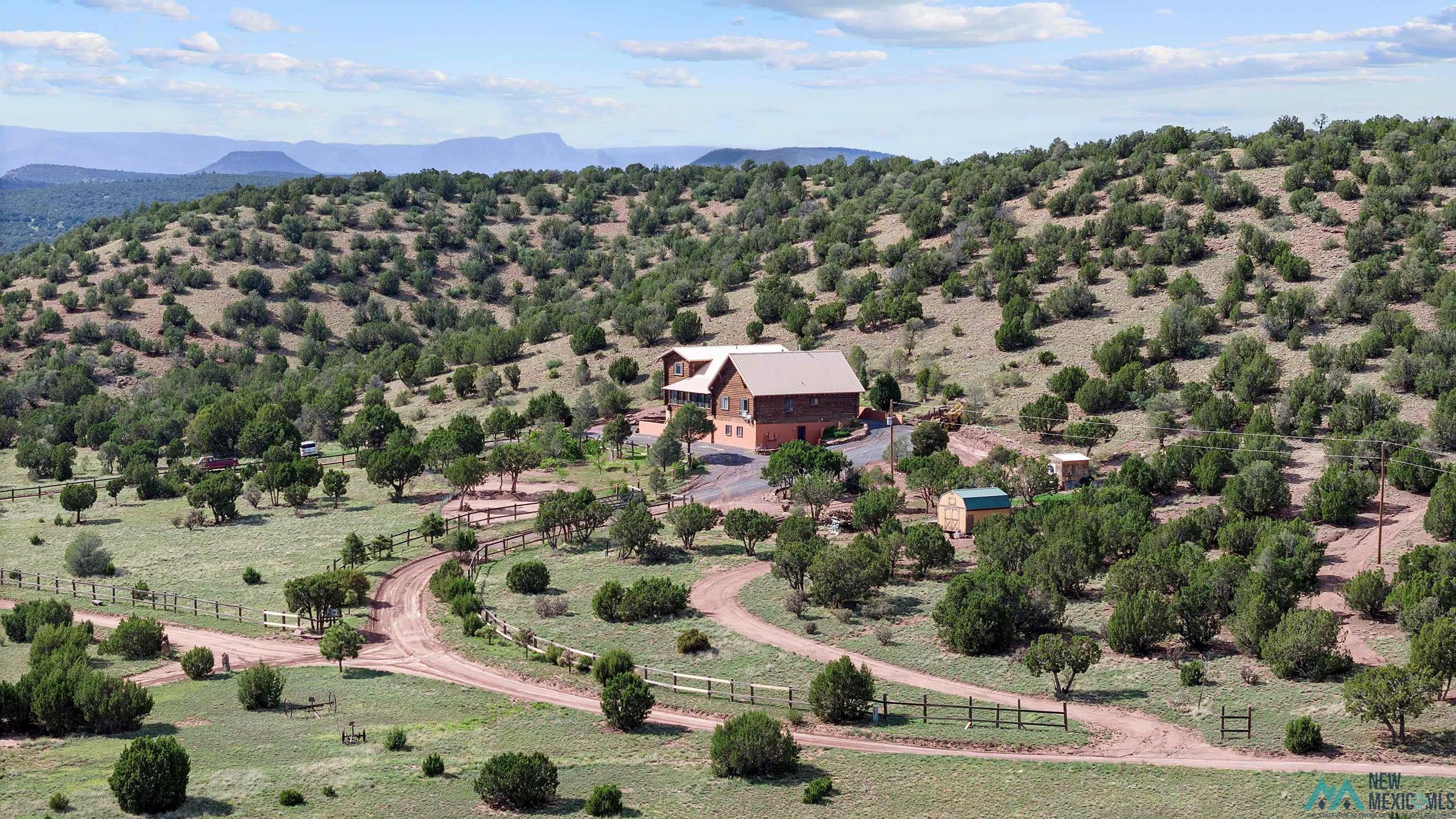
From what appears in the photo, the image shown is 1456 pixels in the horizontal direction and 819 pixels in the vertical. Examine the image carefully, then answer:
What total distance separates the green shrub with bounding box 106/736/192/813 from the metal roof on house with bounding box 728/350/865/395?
4946cm

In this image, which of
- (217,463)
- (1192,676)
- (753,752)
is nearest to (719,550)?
(1192,676)

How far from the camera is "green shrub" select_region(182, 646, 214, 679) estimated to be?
4156 cm

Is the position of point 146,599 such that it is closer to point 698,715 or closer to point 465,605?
point 465,605

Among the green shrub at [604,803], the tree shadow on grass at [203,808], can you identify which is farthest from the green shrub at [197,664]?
the green shrub at [604,803]

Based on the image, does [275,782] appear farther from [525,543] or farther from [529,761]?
[525,543]

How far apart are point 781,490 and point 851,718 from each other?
29.6 meters

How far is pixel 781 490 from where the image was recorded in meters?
66.3

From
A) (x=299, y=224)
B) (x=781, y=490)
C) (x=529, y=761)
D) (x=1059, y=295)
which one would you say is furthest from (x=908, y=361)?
(x=299, y=224)

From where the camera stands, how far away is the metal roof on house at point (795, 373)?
3031 inches

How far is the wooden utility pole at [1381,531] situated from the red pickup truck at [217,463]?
65819 mm

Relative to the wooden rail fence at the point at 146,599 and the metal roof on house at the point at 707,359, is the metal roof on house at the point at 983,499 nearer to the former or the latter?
the metal roof on house at the point at 707,359

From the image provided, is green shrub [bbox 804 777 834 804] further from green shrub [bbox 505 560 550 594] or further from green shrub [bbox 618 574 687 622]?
green shrub [bbox 505 560 550 594]

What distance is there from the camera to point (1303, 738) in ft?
108

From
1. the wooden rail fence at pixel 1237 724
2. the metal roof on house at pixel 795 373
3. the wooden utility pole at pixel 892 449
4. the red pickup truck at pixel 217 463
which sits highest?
the metal roof on house at pixel 795 373
